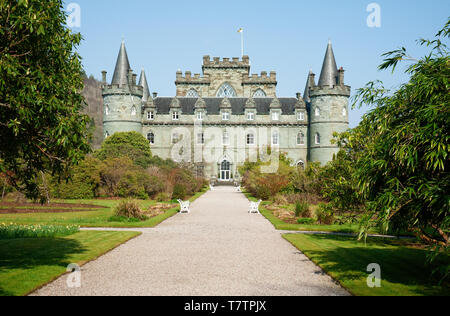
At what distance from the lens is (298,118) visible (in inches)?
2030

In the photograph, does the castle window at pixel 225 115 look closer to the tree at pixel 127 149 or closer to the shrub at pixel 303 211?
the tree at pixel 127 149

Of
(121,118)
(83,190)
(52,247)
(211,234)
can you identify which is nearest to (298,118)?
(121,118)

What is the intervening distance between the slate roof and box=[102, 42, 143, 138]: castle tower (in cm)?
488

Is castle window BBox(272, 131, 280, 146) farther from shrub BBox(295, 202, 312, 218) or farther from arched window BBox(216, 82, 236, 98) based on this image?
shrub BBox(295, 202, 312, 218)

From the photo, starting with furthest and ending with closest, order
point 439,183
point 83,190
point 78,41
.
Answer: point 83,190
point 78,41
point 439,183

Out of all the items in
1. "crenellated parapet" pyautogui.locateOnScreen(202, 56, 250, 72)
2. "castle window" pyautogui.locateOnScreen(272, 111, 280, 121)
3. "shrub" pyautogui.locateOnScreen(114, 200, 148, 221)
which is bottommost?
"shrub" pyautogui.locateOnScreen(114, 200, 148, 221)

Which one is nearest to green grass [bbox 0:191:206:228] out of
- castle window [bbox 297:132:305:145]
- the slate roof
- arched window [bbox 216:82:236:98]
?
castle window [bbox 297:132:305:145]

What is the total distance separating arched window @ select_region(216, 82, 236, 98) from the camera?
190 feet

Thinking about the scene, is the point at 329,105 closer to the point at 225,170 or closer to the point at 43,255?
the point at 225,170

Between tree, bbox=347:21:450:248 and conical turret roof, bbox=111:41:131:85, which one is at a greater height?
conical turret roof, bbox=111:41:131:85

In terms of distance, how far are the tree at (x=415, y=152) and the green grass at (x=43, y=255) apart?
5362 mm

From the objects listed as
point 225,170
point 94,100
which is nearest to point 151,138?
point 225,170

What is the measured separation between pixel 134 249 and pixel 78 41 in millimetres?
4934
